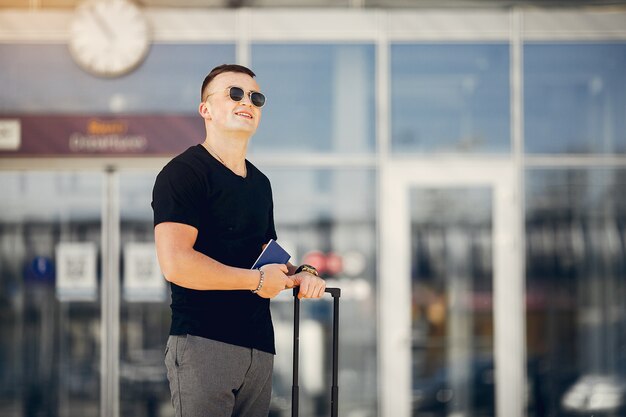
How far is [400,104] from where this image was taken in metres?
8.70

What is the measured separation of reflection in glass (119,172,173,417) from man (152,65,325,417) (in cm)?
560

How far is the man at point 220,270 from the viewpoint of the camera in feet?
9.42

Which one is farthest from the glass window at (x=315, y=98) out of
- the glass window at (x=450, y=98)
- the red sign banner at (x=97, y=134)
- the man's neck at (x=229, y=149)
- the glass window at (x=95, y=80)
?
the man's neck at (x=229, y=149)

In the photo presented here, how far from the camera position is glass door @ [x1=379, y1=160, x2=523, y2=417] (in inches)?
340

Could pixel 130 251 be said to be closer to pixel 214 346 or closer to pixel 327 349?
pixel 327 349

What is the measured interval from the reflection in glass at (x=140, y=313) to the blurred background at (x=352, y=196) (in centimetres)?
2

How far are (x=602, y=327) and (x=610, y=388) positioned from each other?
1.72 feet

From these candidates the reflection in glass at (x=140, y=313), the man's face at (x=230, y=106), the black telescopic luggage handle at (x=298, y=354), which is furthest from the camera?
the reflection in glass at (x=140, y=313)

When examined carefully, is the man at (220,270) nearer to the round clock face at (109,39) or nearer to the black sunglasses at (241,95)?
the black sunglasses at (241,95)

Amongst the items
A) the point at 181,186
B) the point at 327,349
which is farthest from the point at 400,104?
the point at 181,186

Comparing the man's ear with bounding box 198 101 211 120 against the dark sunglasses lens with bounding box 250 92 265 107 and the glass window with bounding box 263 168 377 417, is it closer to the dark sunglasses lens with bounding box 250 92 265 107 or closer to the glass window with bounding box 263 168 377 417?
the dark sunglasses lens with bounding box 250 92 265 107

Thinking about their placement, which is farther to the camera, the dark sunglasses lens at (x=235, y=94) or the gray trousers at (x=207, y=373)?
the dark sunglasses lens at (x=235, y=94)

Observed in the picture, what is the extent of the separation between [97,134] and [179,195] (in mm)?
5942

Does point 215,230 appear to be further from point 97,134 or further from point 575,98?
point 575,98
